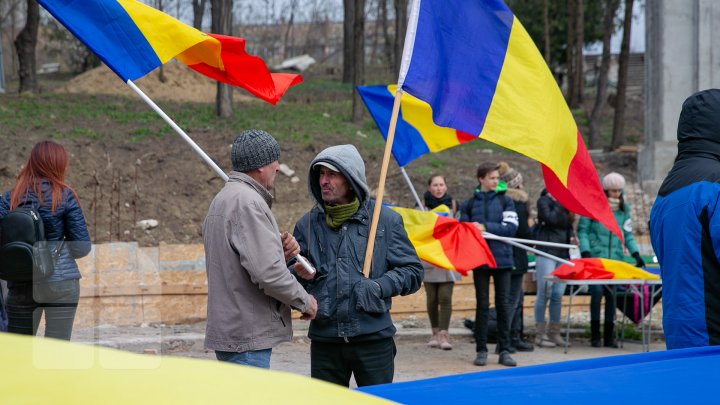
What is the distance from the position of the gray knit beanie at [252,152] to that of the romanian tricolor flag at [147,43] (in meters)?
1.53

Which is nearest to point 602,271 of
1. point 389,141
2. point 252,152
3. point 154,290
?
point 154,290

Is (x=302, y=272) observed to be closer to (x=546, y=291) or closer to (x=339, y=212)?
(x=339, y=212)

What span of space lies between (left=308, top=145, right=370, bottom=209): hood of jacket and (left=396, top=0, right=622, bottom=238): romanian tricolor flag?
131 cm

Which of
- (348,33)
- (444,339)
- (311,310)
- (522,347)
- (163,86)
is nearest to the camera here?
(311,310)

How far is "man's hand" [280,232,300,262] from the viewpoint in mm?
5066

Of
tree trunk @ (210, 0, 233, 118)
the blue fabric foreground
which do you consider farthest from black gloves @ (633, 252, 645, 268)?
tree trunk @ (210, 0, 233, 118)

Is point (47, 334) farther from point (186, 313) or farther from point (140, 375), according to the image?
point (186, 313)

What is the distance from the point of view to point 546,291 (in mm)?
11148

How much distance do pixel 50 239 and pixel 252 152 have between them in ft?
6.80

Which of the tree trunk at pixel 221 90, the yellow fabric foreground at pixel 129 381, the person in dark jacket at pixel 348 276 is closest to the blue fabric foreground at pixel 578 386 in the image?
the yellow fabric foreground at pixel 129 381

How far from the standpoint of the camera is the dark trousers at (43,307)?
6.26 m

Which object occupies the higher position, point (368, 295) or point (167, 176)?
point (167, 176)

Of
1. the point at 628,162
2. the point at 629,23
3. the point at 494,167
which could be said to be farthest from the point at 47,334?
the point at 629,23

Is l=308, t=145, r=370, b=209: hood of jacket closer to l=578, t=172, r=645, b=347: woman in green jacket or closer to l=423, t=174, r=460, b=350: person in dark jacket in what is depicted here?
l=423, t=174, r=460, b=350: person in dark jacket
